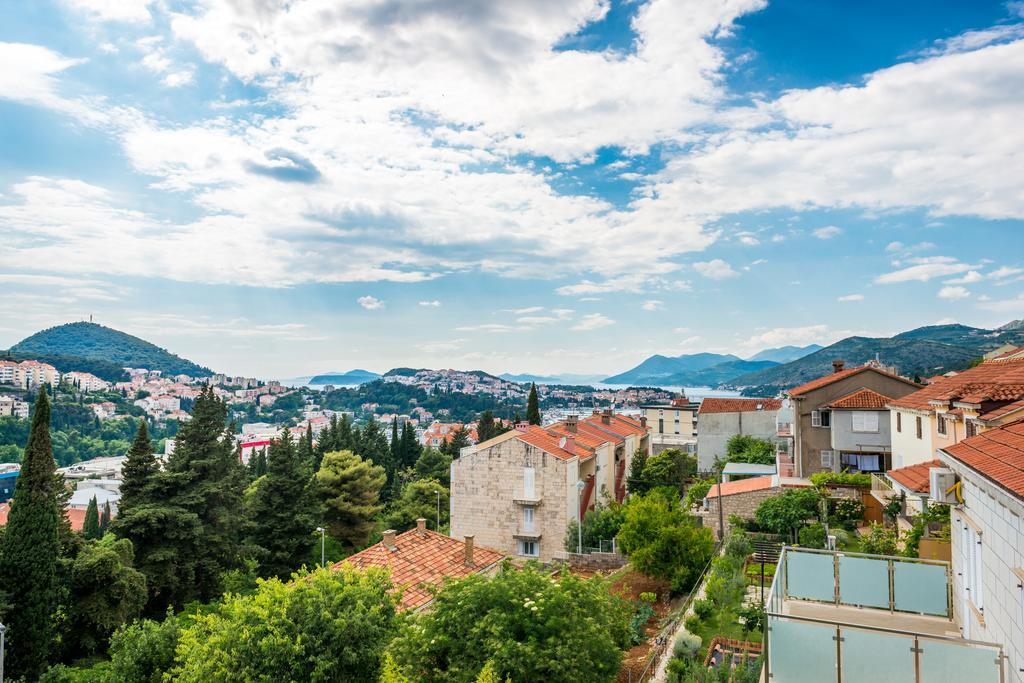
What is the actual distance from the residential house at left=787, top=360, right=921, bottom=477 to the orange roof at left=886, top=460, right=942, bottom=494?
12892 mm

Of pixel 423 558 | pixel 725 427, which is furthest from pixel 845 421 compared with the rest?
pixel 725 427

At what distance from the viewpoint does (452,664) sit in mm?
12062

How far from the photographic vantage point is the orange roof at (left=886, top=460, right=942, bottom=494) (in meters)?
15.9

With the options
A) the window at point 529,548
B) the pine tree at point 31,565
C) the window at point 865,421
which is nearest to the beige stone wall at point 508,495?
the window at point 529,548

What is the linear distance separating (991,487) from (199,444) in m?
32.7

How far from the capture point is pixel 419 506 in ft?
142

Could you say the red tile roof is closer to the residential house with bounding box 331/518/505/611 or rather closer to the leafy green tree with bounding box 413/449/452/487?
the residential house with bounding box 331/518/505/611

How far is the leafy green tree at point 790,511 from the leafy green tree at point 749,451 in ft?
64.9

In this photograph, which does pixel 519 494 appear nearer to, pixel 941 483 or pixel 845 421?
pixel 845 421

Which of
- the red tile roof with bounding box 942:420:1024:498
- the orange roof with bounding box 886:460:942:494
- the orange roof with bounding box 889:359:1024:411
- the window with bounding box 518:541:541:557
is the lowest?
the window with bounding box 518:541:541:557

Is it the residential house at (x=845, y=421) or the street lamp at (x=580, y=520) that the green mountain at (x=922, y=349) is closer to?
the residential house at (x=845, y=421)

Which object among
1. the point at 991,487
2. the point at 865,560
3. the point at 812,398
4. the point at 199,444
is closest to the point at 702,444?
the point at 812,398

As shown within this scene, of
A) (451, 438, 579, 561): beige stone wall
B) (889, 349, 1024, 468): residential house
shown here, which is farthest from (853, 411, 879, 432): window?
(451, 438, 579, 561): beige stone wall

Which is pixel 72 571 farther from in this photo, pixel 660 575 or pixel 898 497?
pixel 898 497
